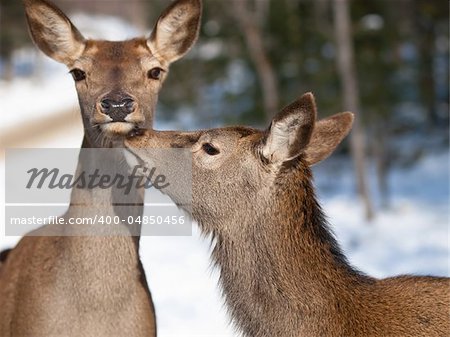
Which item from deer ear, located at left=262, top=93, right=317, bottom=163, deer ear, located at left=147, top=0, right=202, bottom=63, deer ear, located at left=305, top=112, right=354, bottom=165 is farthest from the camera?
deer ear, located at left=147, top=0, right=202, bottom=63

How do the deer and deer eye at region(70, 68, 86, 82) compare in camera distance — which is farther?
deer eye at region(70, 68, 86, 82)

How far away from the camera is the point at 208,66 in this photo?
24.8m

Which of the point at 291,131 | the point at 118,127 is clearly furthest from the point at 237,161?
the point at 118,127

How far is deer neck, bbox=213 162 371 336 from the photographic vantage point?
15.3ft

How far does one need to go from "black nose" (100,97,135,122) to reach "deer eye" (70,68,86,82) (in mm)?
545

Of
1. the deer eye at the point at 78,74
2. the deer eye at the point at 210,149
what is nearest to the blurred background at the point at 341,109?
the deer eye at the point at 78,74

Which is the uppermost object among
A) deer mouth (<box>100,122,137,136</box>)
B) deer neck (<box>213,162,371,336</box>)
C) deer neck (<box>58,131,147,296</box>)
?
deer mouth (<box>100,122,137,136</box>)

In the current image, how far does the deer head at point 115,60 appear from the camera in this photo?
5.38 m

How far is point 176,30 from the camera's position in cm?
630

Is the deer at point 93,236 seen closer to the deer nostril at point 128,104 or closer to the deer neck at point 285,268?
the deer nostril at point 128,104

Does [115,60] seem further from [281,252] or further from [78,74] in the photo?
[281,252]

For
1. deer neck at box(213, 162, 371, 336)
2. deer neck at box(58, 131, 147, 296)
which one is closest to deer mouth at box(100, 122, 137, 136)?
deer neck at box(58, 131, 147, 296)

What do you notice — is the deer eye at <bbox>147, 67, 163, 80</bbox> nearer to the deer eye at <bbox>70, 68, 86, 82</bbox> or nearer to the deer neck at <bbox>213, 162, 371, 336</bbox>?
the deer eye at <bbox>70, 68, 86, 82</bbox>

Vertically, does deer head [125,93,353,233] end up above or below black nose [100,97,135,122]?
below
